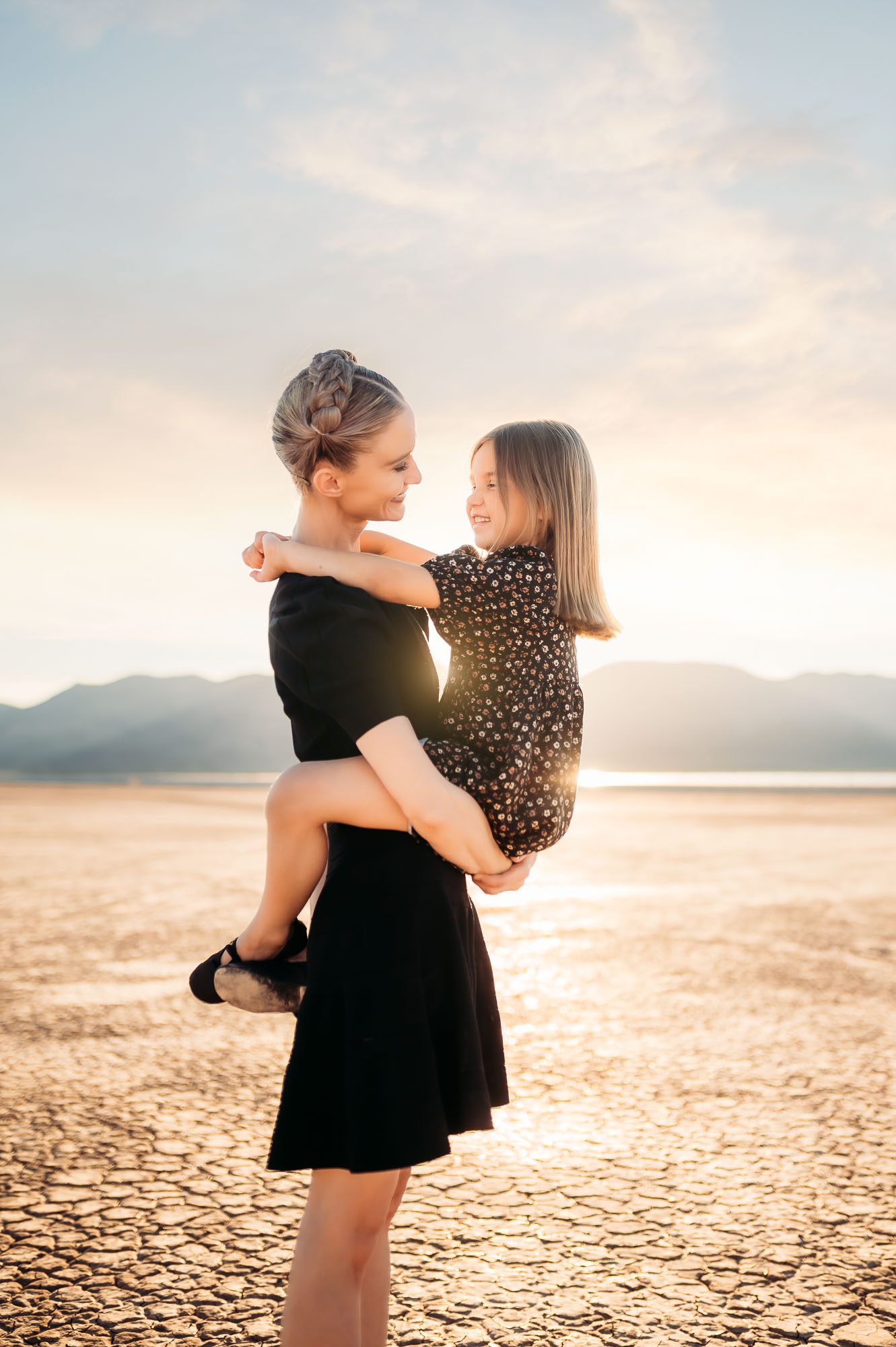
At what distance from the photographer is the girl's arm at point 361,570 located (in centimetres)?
209

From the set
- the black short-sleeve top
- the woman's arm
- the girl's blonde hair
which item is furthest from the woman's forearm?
the girl's blonde hair

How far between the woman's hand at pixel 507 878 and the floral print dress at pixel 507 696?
0.03 meters

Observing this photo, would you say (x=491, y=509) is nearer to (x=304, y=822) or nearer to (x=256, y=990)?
(x=304, y=822)

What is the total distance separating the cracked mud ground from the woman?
1.29 metres

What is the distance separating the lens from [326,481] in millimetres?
2197

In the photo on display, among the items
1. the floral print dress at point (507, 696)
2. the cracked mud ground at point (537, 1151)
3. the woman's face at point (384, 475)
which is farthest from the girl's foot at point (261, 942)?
the cracked mud ground at point (537, 1151)

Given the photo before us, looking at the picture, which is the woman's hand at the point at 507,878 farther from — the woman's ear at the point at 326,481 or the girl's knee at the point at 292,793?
the woman's ear at the point at 326,481

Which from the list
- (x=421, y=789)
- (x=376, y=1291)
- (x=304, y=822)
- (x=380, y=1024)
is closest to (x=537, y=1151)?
(x=376, y=1291)

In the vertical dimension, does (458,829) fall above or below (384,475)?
below

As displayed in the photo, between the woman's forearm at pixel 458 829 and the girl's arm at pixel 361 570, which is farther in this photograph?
the girl's arm at pixel 361 570

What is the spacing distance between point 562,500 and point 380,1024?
3.79 ft

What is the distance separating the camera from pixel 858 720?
19250cm

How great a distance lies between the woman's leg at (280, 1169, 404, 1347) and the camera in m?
1.96

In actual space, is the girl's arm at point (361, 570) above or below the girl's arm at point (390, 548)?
below
